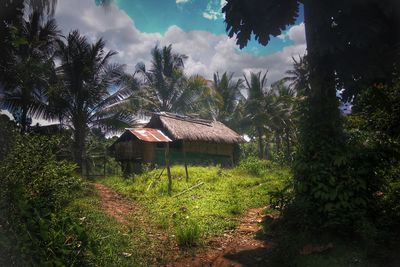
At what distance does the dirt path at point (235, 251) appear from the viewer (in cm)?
503

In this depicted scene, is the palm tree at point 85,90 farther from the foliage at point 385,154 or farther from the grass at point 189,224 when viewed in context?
the foliage at point 385,154

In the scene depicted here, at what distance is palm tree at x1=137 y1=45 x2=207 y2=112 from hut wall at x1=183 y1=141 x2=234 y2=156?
20.9 feet

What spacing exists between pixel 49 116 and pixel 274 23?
40.7 feet

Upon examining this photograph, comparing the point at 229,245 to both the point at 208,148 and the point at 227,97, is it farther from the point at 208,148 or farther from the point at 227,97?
the point at 227,97

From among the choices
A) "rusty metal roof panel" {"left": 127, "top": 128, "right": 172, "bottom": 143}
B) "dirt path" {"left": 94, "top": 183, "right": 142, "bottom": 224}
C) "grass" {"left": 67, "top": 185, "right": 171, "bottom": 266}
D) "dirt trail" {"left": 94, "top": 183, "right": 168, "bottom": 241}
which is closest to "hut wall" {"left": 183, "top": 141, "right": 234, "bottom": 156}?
"rusty metal roof panel" {"left": 127, "top": 128, "right": 172, "bottom": 143}

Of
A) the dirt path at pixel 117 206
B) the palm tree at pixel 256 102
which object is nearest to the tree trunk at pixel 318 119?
the dirt path at pixel 117 206

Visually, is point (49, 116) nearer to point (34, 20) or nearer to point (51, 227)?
point (34, 20)

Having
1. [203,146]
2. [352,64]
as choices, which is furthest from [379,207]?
[203,146]

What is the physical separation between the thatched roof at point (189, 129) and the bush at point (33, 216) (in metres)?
14.5

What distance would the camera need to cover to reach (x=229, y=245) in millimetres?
5895

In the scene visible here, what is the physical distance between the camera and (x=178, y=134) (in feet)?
64.5

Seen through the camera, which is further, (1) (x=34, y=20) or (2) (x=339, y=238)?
(1) (x=34, y=20)

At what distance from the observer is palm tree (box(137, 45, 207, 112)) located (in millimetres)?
27578

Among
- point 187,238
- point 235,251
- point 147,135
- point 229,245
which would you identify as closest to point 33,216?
point 187,238
